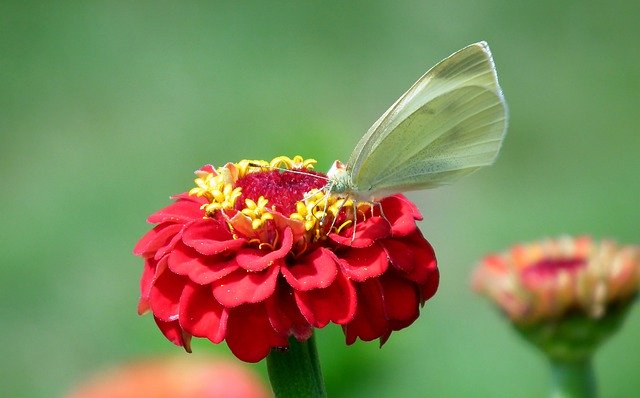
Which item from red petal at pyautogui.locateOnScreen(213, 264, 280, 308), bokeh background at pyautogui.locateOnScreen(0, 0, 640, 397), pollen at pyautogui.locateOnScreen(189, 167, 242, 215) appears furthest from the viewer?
bokeh background at pyautogui.locateOnScreen(0, 0, 640, 397)

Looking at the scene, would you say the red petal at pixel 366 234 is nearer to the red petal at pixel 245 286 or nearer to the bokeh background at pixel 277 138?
the red petal at pixel 245 286

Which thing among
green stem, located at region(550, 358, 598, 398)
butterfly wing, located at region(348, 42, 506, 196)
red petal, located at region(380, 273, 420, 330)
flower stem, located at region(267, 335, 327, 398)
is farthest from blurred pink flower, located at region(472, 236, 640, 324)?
flower stem, located at region(267, 335, 327, 398)

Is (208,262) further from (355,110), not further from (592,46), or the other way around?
(592,46)

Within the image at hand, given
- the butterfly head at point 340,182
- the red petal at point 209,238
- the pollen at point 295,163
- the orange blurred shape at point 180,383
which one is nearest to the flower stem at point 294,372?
the orange blurred shape at point 180,383

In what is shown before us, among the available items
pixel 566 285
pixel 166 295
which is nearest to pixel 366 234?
pixel 166 295

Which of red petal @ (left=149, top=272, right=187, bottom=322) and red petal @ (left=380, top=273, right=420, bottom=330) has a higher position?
red petal @ (left=149, top=272, right=187, bottom=322)

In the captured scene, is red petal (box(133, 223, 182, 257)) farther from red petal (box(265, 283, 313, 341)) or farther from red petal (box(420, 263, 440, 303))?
red petal (box(420, 263, 440, 303))

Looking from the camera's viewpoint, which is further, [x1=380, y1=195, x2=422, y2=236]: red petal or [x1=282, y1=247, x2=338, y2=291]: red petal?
[x1=380, y1=195, x2=422, y2=236]: red petal
